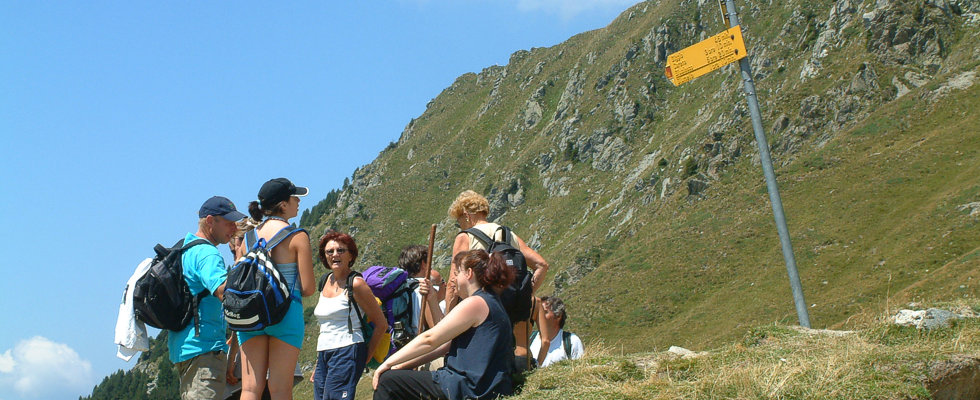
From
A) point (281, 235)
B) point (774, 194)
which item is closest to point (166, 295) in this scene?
point (281, 235)

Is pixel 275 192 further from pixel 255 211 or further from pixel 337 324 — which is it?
pixel 337 324

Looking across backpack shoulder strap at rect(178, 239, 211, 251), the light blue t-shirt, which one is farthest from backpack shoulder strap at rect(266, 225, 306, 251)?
backpack shoulder strap at rect(178, 239, 211, 251)

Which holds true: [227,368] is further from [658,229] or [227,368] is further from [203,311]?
[658,229]

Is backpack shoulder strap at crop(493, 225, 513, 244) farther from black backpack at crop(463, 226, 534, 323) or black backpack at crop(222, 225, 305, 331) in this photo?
black backpack at crop(222, 225, 305, 331)

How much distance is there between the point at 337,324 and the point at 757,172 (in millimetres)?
74566

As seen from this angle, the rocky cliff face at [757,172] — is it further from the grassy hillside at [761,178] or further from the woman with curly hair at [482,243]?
the woman with curly hair at [482,243]

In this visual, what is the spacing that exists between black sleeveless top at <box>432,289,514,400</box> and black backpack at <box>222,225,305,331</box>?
128cm

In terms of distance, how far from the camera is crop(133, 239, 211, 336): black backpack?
5703mm

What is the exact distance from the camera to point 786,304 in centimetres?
4912

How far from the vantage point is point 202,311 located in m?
5.94

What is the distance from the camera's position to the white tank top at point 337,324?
6.97m

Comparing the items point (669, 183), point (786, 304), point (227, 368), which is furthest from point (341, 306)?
point (669, 183)

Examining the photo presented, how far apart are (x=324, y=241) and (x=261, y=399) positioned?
1966mm

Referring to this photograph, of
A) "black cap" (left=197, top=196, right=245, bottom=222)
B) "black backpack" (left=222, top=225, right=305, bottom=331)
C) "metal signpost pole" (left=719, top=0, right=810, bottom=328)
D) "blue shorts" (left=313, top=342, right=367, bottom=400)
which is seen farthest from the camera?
"metal signpost pole" (left=719, top=0, right=810, bottom=328)
